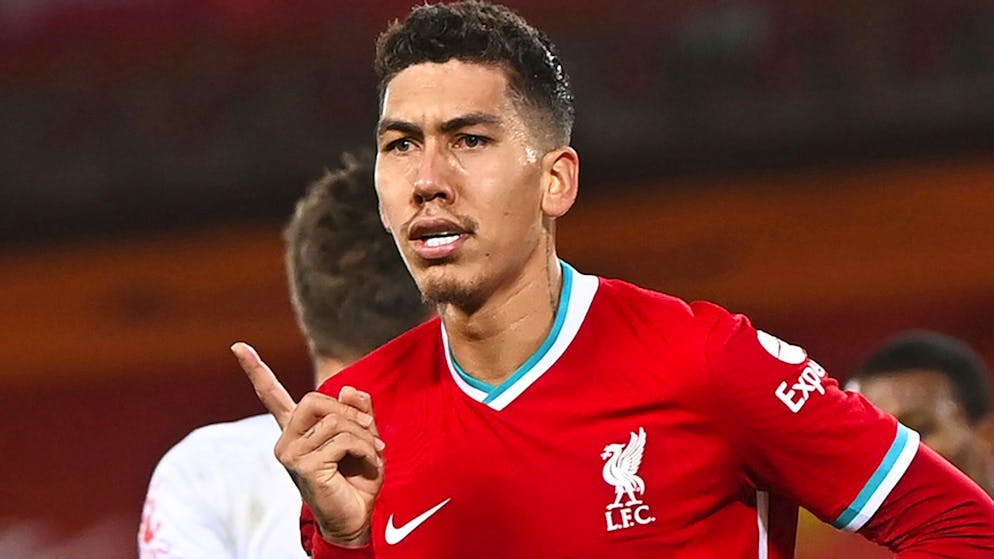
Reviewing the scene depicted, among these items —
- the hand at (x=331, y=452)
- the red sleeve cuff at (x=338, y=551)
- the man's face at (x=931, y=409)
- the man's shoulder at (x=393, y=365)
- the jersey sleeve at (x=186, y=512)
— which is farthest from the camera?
the man's face at (x=931, y=409)

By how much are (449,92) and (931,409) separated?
1.97 meters

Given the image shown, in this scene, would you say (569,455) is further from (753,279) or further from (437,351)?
(753,279)

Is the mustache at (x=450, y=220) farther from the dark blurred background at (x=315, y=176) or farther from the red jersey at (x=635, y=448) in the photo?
the dark blurred background at (x=315, y=176)

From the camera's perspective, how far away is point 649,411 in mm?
2441

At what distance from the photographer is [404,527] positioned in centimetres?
250

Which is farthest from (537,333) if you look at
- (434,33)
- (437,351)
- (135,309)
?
(135,309)

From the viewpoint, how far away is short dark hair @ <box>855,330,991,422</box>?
4188mm

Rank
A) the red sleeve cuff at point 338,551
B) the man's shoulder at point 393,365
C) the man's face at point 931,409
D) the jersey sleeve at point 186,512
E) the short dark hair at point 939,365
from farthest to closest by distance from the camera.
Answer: the short dark hair at point 939,365 → the man's face at point 931,409 → the jersey sleeve at point 186,512 → the man's shoulder at point 393,365 → the red sleeve cuff at point 338,551

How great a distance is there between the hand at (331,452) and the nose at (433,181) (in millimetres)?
277

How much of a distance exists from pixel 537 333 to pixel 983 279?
→ 211 inches

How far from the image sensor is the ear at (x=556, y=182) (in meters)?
2.53

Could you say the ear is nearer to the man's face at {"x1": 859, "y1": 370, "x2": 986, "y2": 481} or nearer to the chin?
the chin

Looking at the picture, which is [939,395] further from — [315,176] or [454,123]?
[315,176]

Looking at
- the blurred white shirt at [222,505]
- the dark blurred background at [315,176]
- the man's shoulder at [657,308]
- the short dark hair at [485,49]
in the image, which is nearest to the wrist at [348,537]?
the man's shoulder at [657,308]
